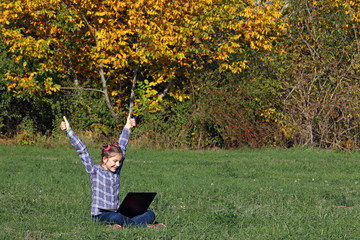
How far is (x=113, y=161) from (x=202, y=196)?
8.41ft

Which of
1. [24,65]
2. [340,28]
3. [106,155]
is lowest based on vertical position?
[106,155]

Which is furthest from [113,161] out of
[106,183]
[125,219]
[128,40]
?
[128,40]

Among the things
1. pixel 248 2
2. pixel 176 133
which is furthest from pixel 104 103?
pixel 248 2

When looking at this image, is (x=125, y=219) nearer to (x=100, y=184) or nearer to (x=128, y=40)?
(x=100, y=184)

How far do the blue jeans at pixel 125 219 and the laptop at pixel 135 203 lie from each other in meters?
0.06

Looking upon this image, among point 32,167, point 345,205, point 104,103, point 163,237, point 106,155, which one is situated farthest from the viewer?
point 104,103

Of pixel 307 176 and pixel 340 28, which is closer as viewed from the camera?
pixel 307 176

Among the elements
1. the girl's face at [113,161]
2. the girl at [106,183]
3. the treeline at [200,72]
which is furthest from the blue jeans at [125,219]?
the treeline at [200,72]

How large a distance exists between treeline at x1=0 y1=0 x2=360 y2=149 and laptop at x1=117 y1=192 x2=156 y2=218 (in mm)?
10870

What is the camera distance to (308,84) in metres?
18.7

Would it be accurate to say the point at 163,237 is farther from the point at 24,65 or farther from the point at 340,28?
the point at 340,28

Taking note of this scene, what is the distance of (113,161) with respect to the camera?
6445mm

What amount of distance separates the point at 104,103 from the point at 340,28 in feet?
26.3

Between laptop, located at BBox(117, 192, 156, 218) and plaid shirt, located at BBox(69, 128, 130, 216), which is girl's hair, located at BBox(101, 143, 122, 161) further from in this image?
laptop, located at BBox(117, 192, 156, 218)
